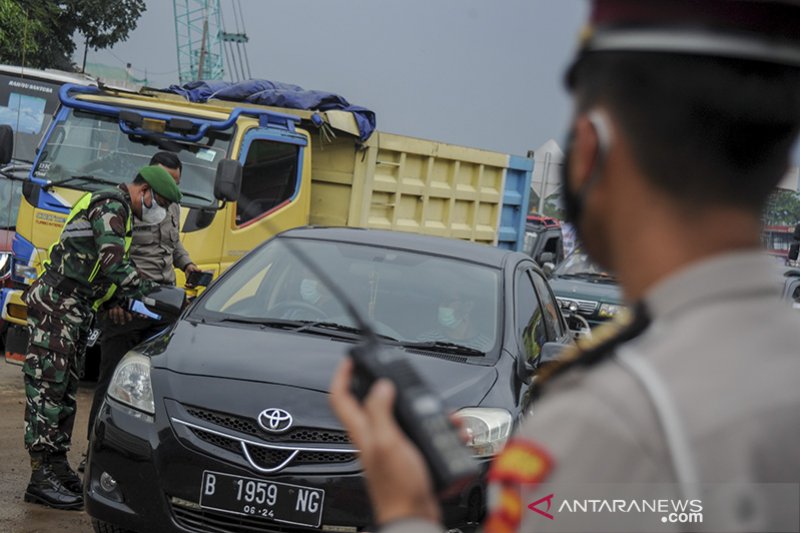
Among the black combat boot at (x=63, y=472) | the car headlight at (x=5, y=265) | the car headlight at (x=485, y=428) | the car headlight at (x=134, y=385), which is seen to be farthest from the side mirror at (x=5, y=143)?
the car headlight at (x=485, y=428)

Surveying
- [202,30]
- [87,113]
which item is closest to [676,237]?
[87,113]

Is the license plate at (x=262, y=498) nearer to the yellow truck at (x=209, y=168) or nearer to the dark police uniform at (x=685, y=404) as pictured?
the dark police uniform at (x=685, y=404)

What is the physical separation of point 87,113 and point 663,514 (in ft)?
30.1

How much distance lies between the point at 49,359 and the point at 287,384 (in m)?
1.88

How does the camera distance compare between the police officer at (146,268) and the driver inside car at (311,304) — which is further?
the police officer at (146,268)

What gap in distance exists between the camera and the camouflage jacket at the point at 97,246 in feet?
20.7

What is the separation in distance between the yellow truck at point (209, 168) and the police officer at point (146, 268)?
0.77 metres

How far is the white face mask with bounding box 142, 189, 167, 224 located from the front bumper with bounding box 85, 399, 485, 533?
228 cm

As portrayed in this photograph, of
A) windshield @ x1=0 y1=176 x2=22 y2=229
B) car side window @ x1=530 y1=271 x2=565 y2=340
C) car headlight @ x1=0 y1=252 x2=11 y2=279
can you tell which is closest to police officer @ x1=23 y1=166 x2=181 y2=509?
car side window @ x1=530 y1=271 x2=565 y2=340

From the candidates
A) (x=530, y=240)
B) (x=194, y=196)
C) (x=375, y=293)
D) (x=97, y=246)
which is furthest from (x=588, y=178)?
(x=530, y=240)

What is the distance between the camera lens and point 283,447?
4.90m

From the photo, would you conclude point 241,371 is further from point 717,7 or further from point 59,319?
point 717,7

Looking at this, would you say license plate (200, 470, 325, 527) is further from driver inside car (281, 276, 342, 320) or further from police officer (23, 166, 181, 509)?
police officer (23, 166, 181, 509)

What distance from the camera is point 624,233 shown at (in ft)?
4.35
